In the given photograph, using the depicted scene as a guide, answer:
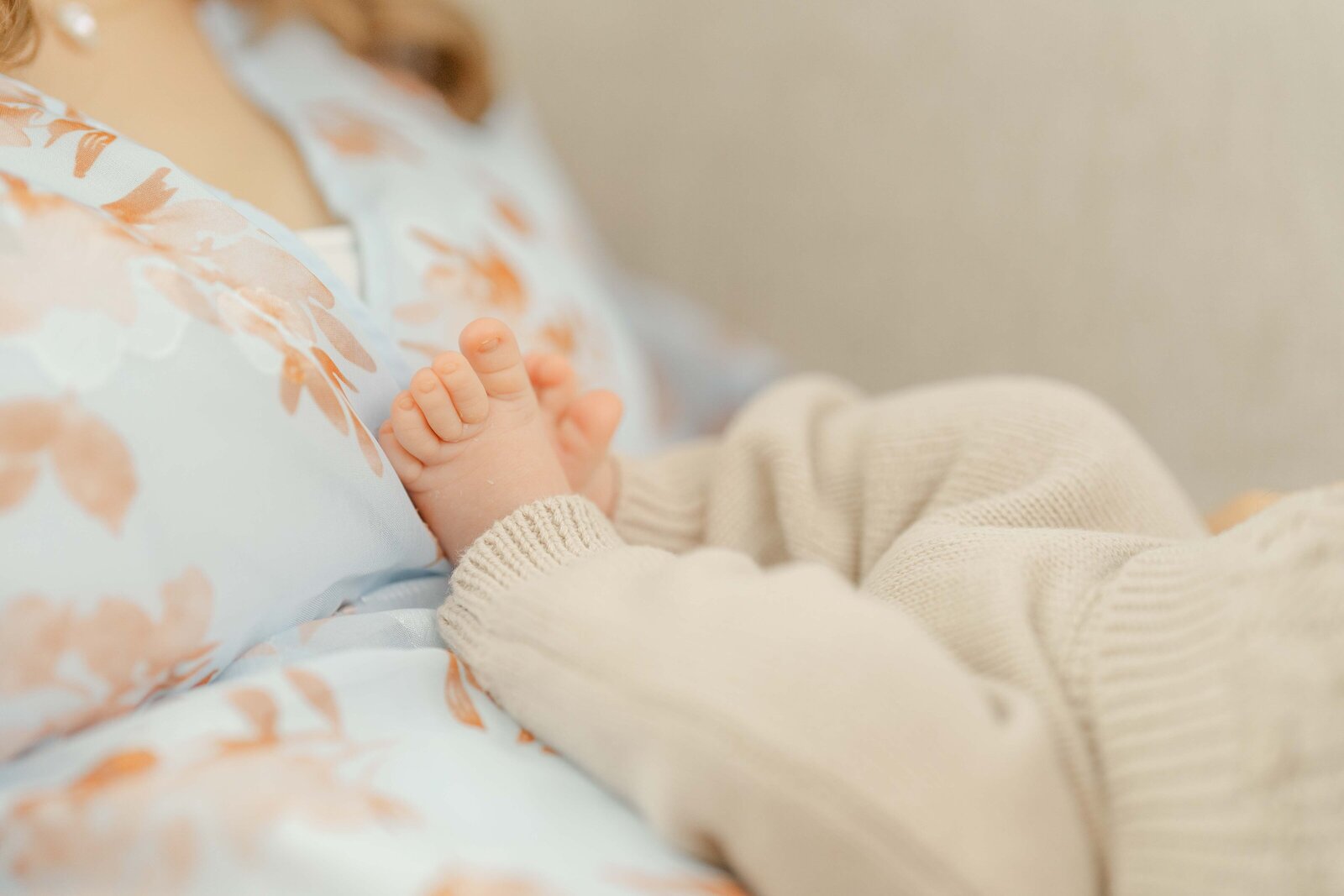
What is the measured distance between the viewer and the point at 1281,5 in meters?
0.81

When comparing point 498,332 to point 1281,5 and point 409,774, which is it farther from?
point 1281,5

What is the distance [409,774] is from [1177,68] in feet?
2.59

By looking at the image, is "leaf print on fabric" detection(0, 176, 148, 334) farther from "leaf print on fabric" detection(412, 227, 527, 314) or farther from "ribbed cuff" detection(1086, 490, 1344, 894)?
"ribbed cuff" detection(1086, 490, 1344, 894)

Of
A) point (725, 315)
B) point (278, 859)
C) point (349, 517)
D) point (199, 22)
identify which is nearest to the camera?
point (278, 859)

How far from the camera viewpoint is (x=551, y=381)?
2.02 ft

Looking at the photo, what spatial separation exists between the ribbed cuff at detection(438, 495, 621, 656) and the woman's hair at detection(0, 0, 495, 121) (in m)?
0.56

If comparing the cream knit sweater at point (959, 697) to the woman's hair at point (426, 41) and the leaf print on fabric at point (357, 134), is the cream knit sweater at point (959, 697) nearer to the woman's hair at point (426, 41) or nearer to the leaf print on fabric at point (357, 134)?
the leaf print on fabric at point (357, 134)

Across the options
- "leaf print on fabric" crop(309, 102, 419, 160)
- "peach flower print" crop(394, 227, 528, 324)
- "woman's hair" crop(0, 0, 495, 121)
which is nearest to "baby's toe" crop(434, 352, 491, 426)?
"peach flower print" crop(394, 227, 528, 324)

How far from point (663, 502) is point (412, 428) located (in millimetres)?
209

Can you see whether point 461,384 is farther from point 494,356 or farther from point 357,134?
point 357,134

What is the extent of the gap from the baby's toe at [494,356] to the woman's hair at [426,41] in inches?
19.5

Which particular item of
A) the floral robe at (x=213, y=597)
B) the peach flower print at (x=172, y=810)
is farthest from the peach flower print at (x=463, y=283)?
the peach flower print at (x=172, y=810)

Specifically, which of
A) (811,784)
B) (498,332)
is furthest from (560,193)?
(811,784)

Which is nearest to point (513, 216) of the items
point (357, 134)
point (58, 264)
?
point (357, 134)
